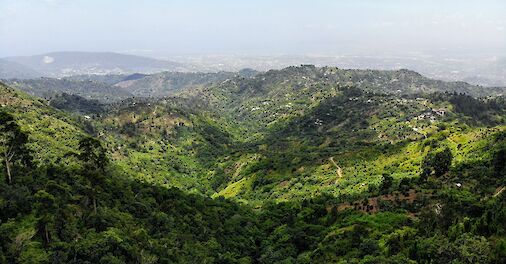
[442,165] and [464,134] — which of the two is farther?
[464,134]

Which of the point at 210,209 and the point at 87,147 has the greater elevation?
the point at 87,147

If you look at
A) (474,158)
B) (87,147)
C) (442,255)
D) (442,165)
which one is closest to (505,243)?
(442,255)

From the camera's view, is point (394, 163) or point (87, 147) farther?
point (394, 163)

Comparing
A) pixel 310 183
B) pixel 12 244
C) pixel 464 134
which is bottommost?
pixel 310 183

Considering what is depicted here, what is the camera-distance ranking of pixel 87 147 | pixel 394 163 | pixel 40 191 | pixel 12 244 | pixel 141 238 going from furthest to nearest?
pixel 394 163 → pixel 87 147 → pixel 141 238 → pixel 40 191 → pixel 12 244

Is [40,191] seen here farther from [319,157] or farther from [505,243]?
[319,157]

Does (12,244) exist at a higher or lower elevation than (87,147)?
lower

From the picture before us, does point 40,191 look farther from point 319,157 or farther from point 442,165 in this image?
point 319,157

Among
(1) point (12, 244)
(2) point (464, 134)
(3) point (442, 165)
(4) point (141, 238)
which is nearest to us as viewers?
(1) point (12, 244)

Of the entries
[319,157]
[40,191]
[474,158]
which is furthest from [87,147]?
[319,157]
